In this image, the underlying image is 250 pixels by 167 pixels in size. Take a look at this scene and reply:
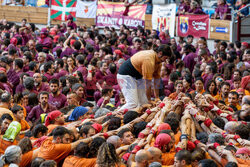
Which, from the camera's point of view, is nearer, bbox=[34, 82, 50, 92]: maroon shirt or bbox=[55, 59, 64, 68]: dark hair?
bbox=[34, 82, 50, 92]: maroon shirt

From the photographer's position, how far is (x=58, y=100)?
1088 centimetres

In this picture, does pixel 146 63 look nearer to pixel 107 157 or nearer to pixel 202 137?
pixel 202 137

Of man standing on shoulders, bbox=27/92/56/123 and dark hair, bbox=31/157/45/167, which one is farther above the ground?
man standing on shoulders, bbox=27/92/56/123

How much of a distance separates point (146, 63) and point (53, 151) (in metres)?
2.40

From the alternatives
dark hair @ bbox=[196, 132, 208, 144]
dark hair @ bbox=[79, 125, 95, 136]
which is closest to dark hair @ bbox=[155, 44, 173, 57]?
dark hair @ bbox=[196, 132, 208, 144]

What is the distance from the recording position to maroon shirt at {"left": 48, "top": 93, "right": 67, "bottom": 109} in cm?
1080

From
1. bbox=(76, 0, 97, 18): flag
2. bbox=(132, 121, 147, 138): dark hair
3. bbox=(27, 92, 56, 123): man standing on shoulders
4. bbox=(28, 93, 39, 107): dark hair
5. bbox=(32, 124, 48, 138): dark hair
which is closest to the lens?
bbox=(132, 121, 147, 138): dark hair

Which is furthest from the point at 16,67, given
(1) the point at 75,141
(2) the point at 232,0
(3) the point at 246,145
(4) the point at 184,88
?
(2) the point at 232,0

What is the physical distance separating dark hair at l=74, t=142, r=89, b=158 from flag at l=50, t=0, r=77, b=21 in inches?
574

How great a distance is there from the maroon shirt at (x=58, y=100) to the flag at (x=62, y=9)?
10875mm

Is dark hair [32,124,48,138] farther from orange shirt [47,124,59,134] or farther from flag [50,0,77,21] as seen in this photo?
flag [50,0,77,21]

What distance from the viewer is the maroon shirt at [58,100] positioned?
10797 mm

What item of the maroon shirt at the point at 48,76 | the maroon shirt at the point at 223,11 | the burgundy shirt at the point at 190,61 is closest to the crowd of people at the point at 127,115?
the maroon shirt at the point at 48,76

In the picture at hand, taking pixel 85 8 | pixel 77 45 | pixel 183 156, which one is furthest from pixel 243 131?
pixel 85 8
